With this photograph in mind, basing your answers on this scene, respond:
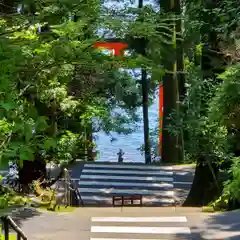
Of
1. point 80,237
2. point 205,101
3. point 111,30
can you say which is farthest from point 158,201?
point 111,30

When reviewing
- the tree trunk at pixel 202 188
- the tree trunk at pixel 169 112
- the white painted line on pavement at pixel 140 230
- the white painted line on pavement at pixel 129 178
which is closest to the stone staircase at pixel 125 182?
the white painted line on pavement at pixel 129 178

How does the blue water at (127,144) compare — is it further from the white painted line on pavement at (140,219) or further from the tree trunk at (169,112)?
the white painted line on pavement at (140,219)

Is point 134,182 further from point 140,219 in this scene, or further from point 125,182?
point 140,219

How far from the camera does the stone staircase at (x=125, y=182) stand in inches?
731

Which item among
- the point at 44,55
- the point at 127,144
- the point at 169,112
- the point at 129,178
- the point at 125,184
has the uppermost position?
the point at 44,55

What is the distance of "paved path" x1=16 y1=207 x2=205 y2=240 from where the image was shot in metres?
11.1

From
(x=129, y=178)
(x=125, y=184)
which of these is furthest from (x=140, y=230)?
(x=129, y=178)

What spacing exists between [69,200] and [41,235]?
5384mm

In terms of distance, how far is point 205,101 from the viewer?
15055 millimetres

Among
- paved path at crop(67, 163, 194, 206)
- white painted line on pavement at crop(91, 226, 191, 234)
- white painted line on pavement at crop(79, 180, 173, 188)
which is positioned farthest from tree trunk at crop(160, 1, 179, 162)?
white painted line on pavement at crop(91, 226, 191, 234)

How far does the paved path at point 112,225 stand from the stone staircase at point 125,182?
481cm

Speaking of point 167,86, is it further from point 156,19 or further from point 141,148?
point 156,19

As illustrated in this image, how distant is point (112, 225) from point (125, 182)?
8789 millimetres

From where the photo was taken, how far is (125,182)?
20.8 m
